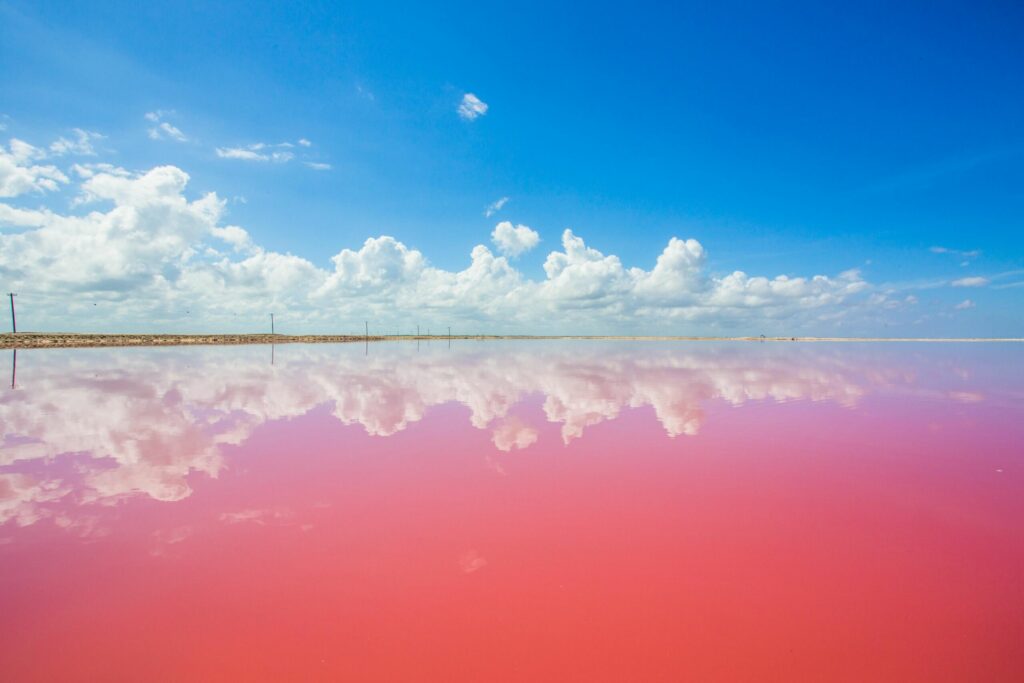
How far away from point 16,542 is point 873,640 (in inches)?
358

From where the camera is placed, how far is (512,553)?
5207 millimetres

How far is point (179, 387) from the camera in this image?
64.6 feet

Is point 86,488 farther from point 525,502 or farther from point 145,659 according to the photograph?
point 525,502

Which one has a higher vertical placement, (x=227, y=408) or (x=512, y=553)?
(x=512, y=553)

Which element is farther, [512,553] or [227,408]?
[227,408]

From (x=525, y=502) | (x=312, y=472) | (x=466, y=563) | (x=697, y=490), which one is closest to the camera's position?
(x=466, y=563)

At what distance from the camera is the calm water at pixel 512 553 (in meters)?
3.66

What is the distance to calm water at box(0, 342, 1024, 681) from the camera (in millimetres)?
3662

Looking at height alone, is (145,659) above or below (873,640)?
below

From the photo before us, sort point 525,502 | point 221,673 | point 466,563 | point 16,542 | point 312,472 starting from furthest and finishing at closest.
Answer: point 312,472 < point 525,502 < point 16,542 < point 466,563 < point 221,673

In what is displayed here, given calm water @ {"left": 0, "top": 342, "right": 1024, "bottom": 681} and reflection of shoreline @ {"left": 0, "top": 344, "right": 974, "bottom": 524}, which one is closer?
calm water @ {"left": 0, "top": 342, "right": 1024, "bottom": 681}

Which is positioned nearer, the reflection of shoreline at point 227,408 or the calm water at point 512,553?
the calm water at point 512,553

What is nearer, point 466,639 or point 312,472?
point 466,639

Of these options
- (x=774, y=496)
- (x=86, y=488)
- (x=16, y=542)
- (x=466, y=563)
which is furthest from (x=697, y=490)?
(x=86, y=488)
